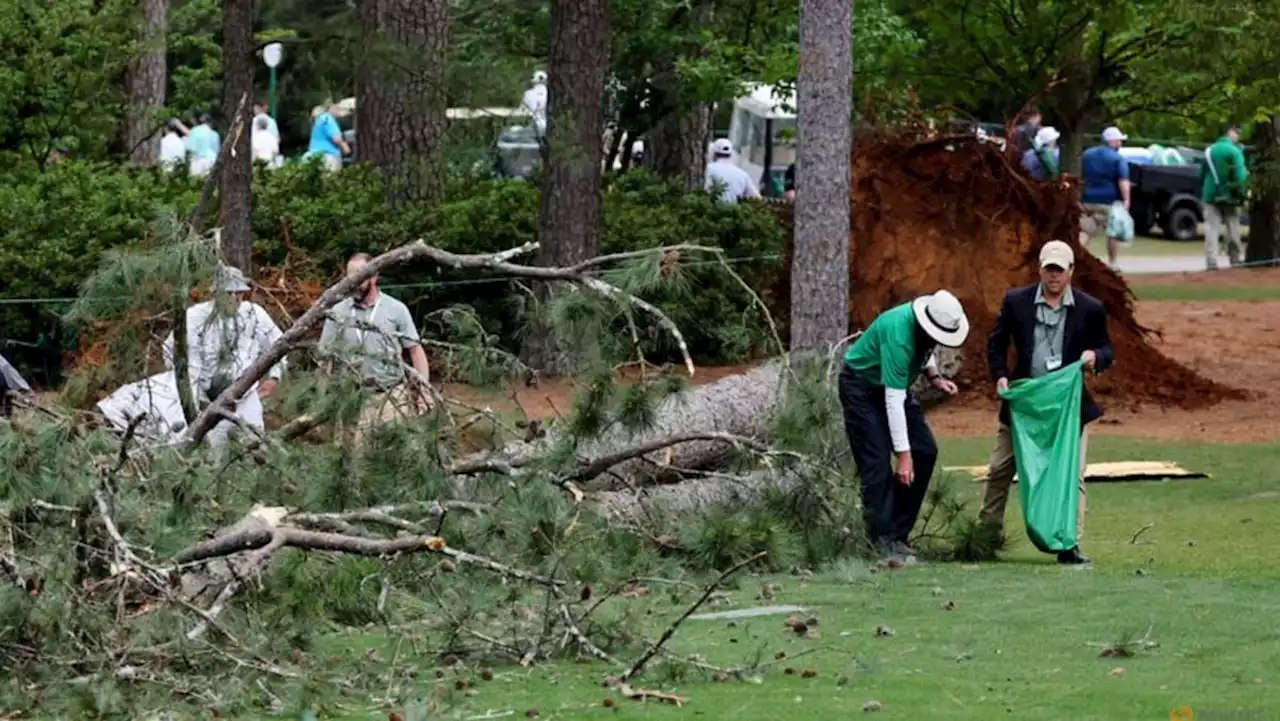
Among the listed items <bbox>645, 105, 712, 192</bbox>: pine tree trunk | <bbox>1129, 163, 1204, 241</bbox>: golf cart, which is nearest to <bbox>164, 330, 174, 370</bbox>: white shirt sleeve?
<bbox>645, 105, 712, 192</bbox>: pine tree trunk

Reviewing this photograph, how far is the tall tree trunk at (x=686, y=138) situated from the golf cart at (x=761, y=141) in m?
10.2

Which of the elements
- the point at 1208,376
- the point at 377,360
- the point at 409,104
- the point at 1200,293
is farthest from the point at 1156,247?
the point at 377,360

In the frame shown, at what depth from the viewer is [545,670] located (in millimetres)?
9234

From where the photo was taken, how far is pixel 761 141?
42000mm

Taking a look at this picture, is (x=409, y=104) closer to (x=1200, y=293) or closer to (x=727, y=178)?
(x=727, y=178)

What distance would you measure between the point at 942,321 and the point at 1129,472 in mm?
4660

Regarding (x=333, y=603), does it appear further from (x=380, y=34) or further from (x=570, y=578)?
(x=380, y=34)

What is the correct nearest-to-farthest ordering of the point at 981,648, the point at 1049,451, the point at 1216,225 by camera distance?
the point at 981,648, the point at 1049,451, the point at 1216,225

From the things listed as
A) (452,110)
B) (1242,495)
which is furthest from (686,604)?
(452,110)

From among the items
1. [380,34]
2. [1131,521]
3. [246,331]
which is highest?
[380,34]

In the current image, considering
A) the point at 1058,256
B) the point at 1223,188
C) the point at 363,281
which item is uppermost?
the point at 1223,188

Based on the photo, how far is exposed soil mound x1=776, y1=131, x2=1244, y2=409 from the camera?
2039 cm

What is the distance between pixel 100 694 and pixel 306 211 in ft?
40.7

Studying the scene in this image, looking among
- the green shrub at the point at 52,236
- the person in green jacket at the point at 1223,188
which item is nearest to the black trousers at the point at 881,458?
the green shrub at the point at 52,236
